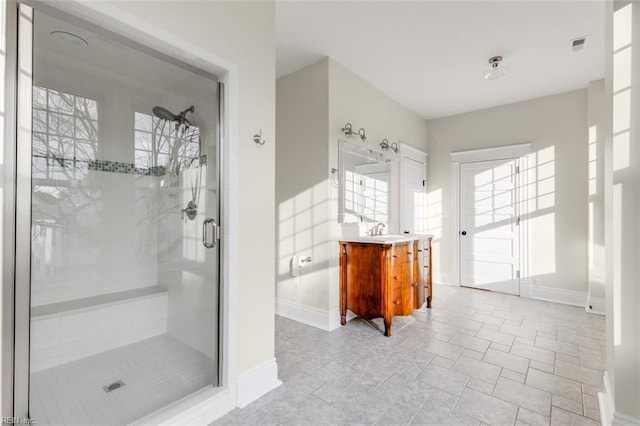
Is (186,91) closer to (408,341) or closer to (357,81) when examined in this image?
(357,81)

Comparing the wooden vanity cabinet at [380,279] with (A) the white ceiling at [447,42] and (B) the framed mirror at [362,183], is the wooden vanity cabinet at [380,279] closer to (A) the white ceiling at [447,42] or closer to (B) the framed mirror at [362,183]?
(B) the framed mirror at [362,183]

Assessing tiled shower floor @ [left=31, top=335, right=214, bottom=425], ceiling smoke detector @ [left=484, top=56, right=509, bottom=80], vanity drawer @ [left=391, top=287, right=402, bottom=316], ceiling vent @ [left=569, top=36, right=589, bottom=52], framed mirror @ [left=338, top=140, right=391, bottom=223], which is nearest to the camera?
tiled shower floor @ [left=31, top=335, right=214, bottom=425]

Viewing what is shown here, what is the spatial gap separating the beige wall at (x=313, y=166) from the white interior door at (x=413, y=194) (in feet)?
3.34

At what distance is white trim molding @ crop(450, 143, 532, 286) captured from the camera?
418 cm

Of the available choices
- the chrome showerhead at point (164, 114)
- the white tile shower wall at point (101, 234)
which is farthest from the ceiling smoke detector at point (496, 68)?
the white tile shower wall at point (101, 234)

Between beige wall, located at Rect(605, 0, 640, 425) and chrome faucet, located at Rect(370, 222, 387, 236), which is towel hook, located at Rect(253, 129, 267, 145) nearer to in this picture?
beige wall, located at Rect(605, 0, 640, 425)

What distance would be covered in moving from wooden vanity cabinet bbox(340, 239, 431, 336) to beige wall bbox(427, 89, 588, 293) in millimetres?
2089

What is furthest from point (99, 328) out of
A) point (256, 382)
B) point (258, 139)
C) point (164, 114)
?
point (258, 139)

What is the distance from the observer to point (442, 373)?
2.17 metres

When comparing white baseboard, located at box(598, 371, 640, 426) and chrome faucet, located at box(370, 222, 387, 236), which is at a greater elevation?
chrome faucet, located at box(370, 222, 387, 236)

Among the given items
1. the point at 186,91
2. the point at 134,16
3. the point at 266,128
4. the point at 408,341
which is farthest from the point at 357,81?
the point at 408,341

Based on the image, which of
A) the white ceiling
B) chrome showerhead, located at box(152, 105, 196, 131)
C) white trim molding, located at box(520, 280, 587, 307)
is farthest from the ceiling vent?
chrome showerhead, located at box(152, 105, 196, 131)

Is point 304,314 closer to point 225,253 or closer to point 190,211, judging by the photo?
point 225,253

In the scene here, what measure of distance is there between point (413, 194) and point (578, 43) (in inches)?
96.4
